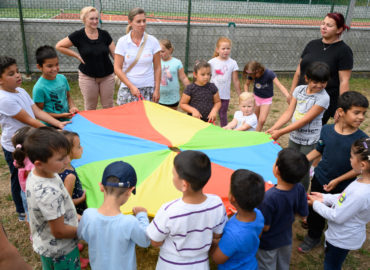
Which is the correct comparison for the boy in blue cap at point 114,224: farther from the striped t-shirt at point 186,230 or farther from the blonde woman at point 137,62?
the blonde woman at point 137,62

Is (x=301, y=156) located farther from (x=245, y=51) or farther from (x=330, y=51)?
(x=245, y=51)

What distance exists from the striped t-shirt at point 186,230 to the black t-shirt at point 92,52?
10.3 feet

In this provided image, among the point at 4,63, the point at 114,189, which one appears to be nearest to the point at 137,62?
the point at 4,63

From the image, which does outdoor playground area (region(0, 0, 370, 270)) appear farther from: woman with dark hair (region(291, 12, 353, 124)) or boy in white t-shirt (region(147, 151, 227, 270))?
woman with dark hair (region(291, 12, 353, 124))

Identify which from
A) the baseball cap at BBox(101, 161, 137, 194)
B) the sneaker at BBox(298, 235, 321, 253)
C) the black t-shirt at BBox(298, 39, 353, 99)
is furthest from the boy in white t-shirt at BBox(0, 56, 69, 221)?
the black t-shirt at BBox(298, 39, 353, 99)

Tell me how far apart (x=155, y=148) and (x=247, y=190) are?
133 cm

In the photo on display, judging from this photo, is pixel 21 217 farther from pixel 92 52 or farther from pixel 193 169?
pixel 193 169

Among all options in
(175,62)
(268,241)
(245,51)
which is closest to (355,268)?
(268,241)

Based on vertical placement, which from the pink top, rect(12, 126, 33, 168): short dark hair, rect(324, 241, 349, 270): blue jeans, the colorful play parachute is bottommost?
rect(324, 241, 349, 270): blue jeans

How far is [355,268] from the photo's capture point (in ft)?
9.95

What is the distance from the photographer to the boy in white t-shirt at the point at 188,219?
1806 mm

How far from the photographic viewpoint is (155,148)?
303 cm

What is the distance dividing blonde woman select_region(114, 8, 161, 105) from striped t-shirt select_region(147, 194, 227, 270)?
2.47 metres

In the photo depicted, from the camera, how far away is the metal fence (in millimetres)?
7539
